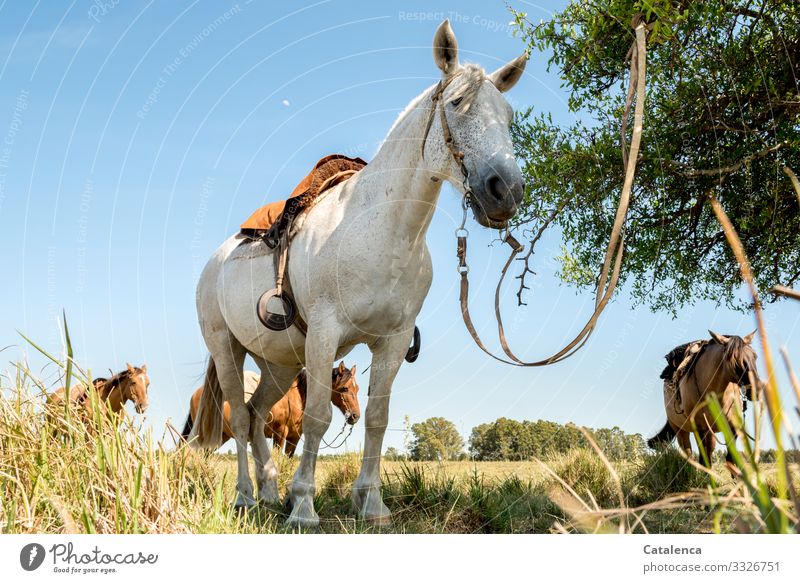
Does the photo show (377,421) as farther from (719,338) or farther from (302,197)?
(719,338)

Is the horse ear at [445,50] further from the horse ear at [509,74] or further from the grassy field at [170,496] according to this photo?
the grassy field at [170,496]

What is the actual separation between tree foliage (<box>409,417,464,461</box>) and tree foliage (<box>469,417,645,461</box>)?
0.82 m

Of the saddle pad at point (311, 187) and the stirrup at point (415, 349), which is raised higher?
the saddle pad at point (311, 187)

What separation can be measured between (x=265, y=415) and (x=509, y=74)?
4.03 m

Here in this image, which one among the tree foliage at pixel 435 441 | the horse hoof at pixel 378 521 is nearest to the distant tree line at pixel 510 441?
the tree foliage at pixel 435 441

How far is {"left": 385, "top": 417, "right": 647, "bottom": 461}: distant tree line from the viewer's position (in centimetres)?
712

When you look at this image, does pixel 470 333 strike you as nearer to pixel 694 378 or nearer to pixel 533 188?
pixel 533 188

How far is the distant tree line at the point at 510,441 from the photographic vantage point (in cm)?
712

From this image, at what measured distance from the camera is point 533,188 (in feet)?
26.7

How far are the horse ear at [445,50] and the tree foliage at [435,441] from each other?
10.4 feet

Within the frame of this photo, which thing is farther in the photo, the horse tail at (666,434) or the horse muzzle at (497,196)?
the horse tail at (666,434)

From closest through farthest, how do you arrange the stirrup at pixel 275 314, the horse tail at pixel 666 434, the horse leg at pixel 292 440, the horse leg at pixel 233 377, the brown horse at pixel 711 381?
the stirrup at pixel 275 314, the horse leg at pixel 233 377, the brown horse at pixel 711 381, the horse tail at pixel 666 434, the horse leg at pixel 292 440

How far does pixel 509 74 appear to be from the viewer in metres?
5.12

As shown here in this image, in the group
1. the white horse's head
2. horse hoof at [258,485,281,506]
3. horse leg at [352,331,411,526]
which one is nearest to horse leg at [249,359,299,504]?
horse hoof at [258,485,281,506]
